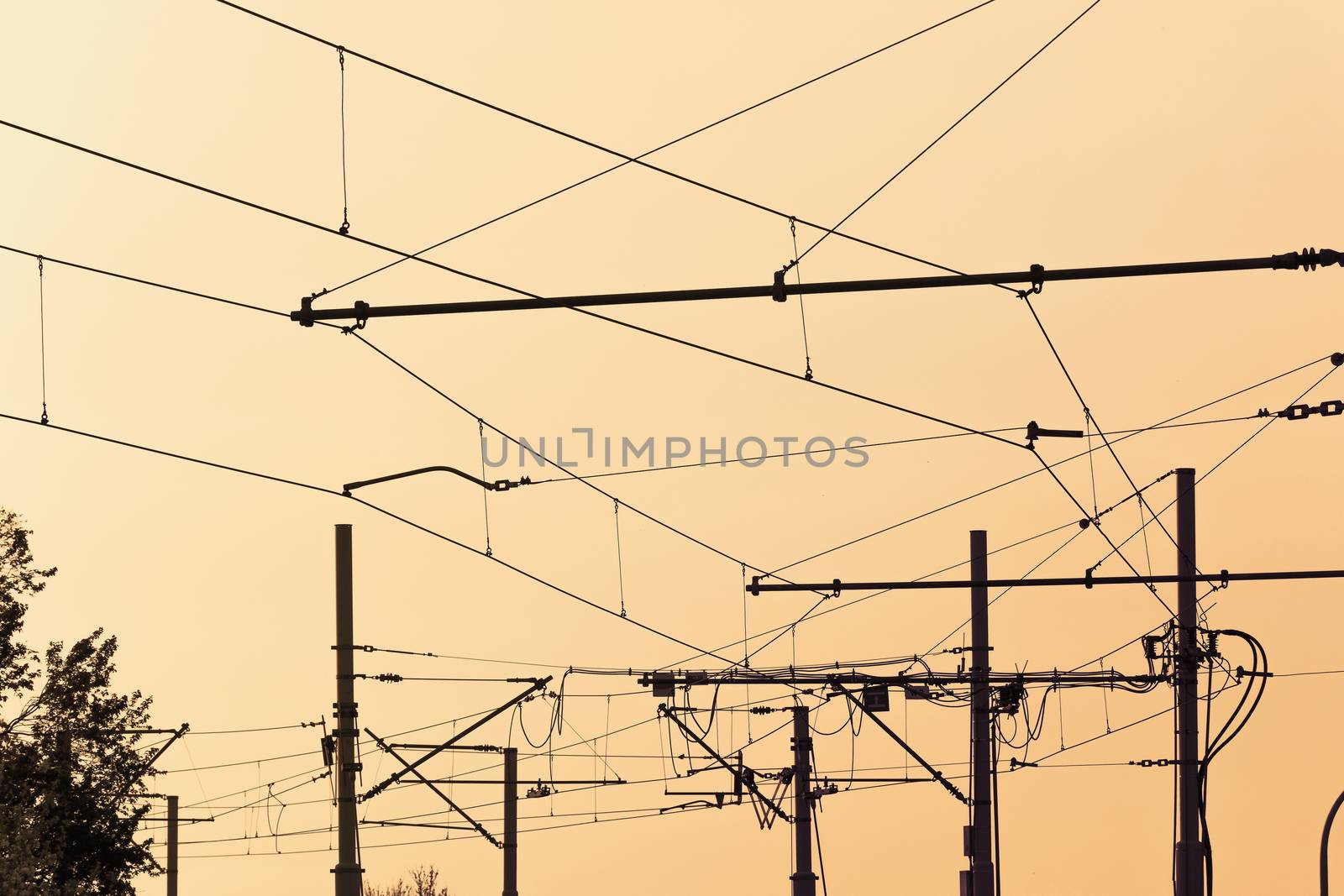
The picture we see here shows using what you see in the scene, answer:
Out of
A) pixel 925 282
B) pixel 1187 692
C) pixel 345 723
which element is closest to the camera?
pixel 925 282

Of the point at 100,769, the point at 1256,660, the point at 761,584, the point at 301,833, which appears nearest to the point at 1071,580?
the point at 1256,660

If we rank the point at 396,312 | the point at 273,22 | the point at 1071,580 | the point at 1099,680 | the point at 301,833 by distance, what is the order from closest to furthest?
1. the point at 396,312
2. the point at 273,22
3. the point at 1071,580
4. the point at 1099,680
5. the point at 301,833

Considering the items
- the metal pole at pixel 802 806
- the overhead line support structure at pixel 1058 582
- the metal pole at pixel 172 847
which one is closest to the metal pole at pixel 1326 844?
the overhead line support structure at pixel 1058 582

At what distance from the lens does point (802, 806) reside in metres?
40.6

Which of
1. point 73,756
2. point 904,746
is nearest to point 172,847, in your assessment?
point 73,756

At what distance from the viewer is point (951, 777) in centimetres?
3897

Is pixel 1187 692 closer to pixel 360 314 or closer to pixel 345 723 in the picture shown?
pixel 345 723

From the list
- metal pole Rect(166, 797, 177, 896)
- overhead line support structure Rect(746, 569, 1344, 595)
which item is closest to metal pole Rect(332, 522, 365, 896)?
overhead line support structure Rect(746, 569, 1344, 595)

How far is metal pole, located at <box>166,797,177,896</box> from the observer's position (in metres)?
46.6

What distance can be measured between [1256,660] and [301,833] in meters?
24.0

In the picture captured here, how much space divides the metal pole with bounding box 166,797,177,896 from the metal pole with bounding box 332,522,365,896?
70.7 feet

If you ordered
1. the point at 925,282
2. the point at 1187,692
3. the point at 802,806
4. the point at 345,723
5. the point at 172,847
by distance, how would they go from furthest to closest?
the point at 172,847
the point at 802,806
the point at 1187,692
the point at 345,723
the point at 925,282

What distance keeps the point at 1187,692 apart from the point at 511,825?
14294 mm

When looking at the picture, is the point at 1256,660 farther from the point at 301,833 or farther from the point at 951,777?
the point at 301,833
